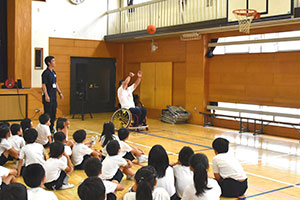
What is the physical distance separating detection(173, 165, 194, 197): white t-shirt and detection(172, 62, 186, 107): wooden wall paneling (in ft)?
23.4

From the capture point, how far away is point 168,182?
341 centimetres

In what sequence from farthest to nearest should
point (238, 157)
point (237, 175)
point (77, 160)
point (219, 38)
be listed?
point (219, 38) < point (238, 157) < point (77, 160) < point (237, 175)

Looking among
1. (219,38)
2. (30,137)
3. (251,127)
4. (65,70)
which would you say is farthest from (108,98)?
(30,137)

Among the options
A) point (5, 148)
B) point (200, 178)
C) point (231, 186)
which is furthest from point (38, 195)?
point (5, 148)

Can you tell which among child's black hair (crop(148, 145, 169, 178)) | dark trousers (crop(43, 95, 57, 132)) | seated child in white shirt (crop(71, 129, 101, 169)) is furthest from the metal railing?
child's black hair (crop(148, 145, 169, 178))

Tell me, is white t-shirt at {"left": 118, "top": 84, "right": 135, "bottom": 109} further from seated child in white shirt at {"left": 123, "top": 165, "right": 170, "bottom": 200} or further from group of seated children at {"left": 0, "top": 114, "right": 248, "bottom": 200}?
seated child in white shirt at {"left": 123, "top": 165, "right": 170, "bottom": 200}

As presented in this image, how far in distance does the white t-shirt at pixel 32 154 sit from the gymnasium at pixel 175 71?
52 centimetres

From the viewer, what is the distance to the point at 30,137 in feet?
14.8

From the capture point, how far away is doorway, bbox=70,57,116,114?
1222 centimetres

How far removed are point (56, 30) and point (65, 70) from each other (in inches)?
51.4

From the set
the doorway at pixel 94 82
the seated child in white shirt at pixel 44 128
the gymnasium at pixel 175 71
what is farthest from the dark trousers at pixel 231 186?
the doorway at pixel 94 82

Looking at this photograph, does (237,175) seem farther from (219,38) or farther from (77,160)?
(219,38)

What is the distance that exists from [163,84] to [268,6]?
15.8 ft

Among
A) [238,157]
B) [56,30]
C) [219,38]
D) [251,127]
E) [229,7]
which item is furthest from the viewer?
[56,30]
